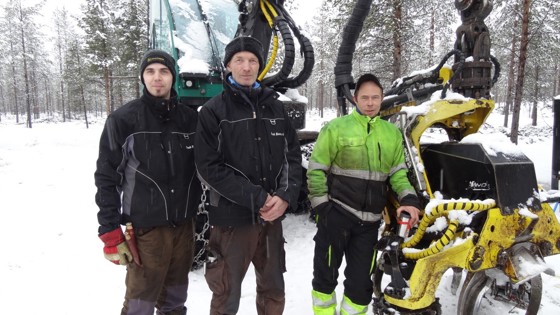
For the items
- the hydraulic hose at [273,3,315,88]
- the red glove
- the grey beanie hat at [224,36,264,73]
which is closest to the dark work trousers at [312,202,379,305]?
the grey beanie hat at [224,36,264,73]

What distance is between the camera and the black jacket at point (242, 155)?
7.95 feet

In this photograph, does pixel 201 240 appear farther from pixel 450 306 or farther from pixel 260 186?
pixel 450 306

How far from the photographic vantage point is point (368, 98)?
2881 mm

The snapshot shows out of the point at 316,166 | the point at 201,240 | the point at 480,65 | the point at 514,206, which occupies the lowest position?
the point at 201,240

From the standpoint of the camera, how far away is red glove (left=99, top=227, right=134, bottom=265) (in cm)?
239

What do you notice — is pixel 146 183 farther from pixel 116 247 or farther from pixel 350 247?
pixel 350 247

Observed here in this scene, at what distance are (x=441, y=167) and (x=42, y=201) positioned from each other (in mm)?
7586

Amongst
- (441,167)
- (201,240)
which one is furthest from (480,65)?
(201,240)

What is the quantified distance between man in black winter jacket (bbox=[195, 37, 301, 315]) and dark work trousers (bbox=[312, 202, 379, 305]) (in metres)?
0.51

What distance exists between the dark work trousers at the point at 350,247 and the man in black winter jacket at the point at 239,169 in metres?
0.51

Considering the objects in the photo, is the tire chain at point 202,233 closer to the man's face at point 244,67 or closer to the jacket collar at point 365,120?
the man's face at point 244,67

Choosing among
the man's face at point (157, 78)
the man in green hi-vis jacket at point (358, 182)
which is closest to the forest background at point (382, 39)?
the man in green hi-vis jacket at point (358, 182)

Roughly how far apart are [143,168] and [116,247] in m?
0.56

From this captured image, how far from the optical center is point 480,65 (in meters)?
3.08
